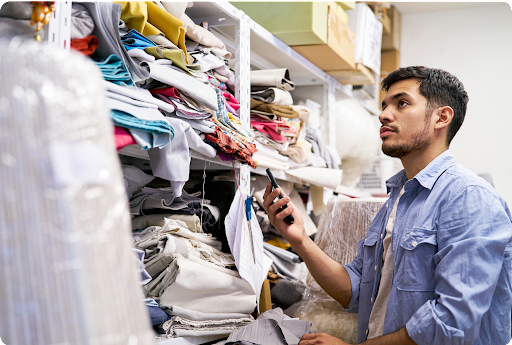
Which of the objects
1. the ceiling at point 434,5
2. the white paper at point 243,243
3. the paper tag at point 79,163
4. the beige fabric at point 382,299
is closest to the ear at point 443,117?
the beige fabric at point 382,299

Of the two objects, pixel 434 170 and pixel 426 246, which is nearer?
pixel 426 246

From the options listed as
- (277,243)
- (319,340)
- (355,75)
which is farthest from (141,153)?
(355,75)

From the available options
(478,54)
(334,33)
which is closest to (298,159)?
(334,33)

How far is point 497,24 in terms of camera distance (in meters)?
3.11

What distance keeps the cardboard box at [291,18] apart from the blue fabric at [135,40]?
2.75ft

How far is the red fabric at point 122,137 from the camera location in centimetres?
85

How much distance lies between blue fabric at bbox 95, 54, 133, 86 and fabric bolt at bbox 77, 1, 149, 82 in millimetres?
12

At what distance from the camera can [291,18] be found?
5.87 ft

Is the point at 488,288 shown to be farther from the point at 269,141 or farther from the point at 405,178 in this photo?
the point at 269,141

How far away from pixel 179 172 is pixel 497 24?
295 centimetres

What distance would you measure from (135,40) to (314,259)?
2.65ft

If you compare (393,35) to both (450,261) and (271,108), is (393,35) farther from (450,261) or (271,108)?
(450,261)

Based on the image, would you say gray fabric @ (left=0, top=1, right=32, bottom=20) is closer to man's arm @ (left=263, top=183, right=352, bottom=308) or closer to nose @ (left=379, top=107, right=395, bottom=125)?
man's arm @ (left=263, top=183, right=352, bottom=308)

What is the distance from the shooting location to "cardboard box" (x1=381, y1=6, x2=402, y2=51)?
304 cm
